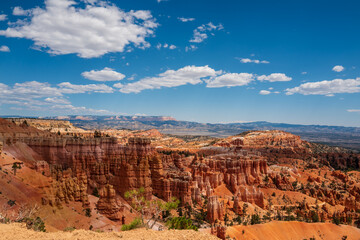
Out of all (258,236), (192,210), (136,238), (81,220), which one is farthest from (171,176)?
(136,238)

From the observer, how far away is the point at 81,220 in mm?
33094

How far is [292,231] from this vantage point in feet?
148

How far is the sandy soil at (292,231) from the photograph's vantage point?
41031mm

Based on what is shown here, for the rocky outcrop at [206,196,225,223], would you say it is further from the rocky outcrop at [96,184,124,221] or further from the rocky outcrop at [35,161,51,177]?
the rocky outcrop at [35,161,51,177]

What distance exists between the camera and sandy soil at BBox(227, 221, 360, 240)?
41031mm

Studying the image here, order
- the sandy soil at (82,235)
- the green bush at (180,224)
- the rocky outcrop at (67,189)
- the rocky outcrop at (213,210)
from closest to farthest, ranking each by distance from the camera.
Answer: the sandy soil at (82,235) < the green bush at (180,224) < the rocky outcrop at (67,189) < the rocky outcrop at (213,210)

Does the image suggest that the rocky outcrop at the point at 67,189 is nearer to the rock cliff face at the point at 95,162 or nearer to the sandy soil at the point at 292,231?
the rock cliff face at the point at 95,162

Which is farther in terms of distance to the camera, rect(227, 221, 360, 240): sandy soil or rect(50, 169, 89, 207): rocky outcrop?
rect(227, 221, 360, 240): sandy soil

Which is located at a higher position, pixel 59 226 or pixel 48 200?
pixel 48 200

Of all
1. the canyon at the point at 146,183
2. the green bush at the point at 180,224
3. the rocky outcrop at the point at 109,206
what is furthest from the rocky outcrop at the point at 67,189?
the green bush at the point at 180,224

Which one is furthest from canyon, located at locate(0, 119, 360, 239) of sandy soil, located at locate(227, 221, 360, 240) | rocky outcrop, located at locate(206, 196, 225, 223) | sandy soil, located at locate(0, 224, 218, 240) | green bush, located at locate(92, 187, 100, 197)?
sandy soil, located at locate(0, 224, 218, 240)

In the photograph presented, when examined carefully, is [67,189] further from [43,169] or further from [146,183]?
[146,183]

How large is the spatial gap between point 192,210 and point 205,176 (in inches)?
787

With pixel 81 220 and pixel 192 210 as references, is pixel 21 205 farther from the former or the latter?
pixel 192 210
